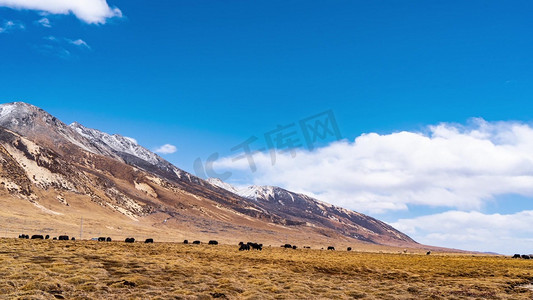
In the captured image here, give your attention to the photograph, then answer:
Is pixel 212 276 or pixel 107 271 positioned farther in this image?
pixel 212 276

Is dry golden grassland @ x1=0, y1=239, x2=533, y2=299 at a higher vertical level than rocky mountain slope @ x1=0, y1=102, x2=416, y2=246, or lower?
lower

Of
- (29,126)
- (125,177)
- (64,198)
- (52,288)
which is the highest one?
(29,126)

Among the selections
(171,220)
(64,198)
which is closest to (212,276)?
(64,198)

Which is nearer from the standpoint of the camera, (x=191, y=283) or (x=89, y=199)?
(x=191, y=283)

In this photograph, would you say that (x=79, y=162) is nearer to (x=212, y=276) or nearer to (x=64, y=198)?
(x=64, y=198)

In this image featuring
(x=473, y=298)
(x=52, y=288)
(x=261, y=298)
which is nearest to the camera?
(x=52, y=288)

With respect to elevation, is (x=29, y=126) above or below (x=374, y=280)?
above

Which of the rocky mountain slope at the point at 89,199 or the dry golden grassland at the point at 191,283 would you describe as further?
the rocky mountain slope at the point at 89,199

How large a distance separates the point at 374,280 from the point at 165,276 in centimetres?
1620

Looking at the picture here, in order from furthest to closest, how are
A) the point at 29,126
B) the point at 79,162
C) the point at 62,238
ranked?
the point at 29,126 < the point at 79,162 < the point at 62,238

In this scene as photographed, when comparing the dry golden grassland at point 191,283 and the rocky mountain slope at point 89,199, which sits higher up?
the rocky mountain slope at point 89,199

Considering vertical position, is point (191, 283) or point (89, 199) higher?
point (89, 199)

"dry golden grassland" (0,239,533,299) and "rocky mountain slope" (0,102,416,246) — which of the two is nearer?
"dry golden grassland" (0,239,533,299)

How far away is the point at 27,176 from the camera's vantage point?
125 m
